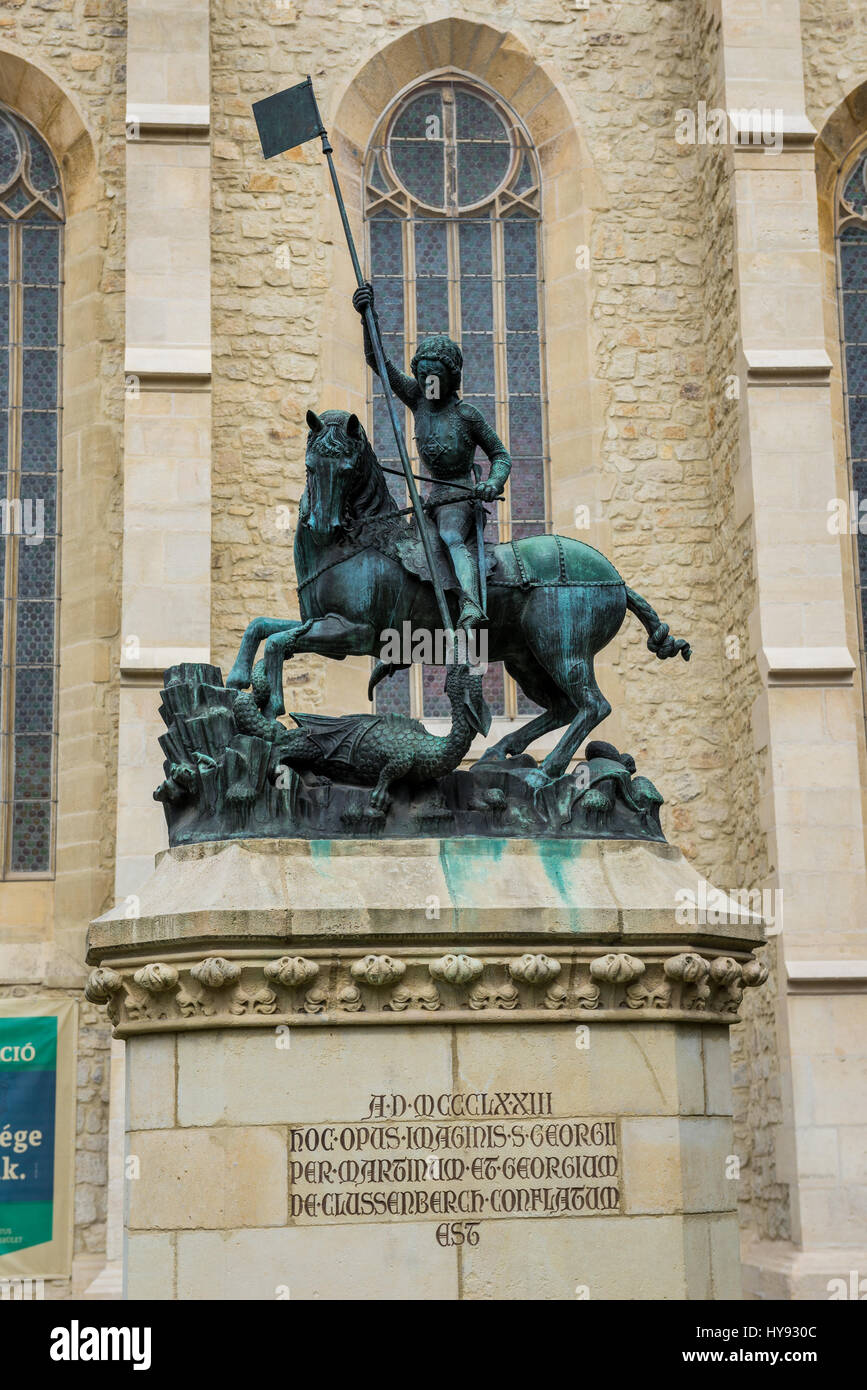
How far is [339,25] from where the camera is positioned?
54.3 ft

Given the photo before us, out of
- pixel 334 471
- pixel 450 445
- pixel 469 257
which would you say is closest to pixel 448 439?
pixel 450 445

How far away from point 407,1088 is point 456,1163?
0.33 meters

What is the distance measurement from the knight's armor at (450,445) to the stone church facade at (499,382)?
6.00m

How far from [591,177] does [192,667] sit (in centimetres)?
1019

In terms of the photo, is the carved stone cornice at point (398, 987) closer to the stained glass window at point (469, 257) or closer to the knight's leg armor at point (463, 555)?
the knight's leg armor at point (463, 555)

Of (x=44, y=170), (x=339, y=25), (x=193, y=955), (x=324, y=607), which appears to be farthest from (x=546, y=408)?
(x=193, y=955)

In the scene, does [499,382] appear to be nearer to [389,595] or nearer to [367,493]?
[367,493]

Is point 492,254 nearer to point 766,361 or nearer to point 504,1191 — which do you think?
point 766,361

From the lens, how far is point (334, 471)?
7.89 m
